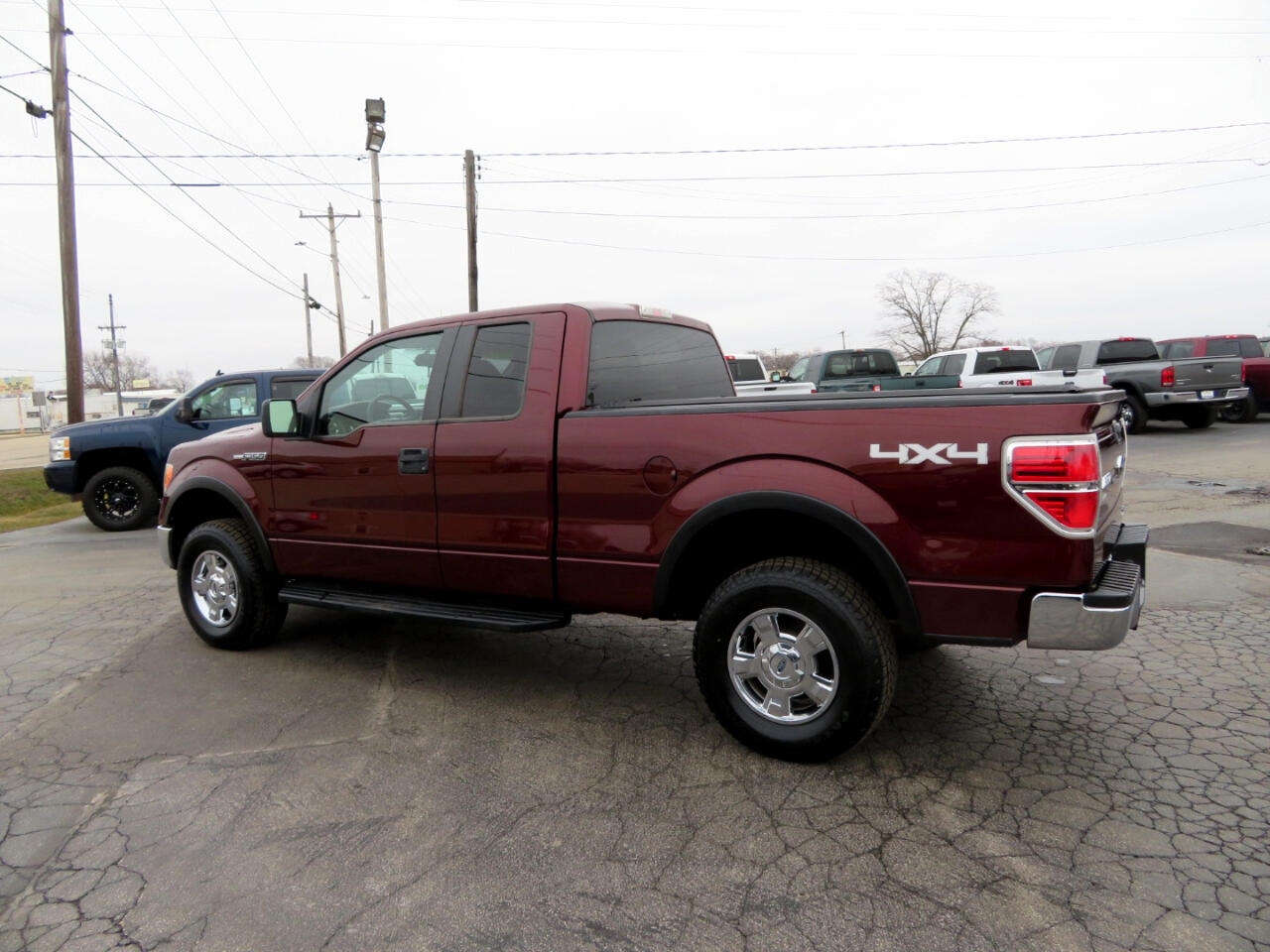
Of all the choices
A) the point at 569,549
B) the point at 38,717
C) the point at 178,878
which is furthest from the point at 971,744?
the point at 38,717

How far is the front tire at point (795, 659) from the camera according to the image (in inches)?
124

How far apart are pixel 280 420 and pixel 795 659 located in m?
3.12

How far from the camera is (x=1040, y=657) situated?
4668 mm

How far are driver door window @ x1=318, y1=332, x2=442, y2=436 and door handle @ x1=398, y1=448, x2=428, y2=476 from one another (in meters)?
0.22

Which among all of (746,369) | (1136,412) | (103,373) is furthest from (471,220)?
(103,373)

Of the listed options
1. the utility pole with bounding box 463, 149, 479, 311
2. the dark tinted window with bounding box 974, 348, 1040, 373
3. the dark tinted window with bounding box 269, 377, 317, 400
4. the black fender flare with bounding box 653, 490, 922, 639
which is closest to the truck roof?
the black fender flare with bounding box 653, 490, 922, 639

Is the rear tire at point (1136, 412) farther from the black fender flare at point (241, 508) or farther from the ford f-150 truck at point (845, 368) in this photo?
the black fender flare at point (241, 508)

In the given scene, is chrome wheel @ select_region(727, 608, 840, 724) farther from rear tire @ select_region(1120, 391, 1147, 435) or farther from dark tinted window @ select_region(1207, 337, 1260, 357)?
dark tinted window @ select_region(1207, 337, 1260, 357)

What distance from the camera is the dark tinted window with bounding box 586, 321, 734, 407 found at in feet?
13.5

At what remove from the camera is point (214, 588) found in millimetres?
5250

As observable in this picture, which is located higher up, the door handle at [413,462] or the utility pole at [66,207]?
the utility pole at [66,207]

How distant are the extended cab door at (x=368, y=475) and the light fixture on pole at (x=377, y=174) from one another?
13.2 meters

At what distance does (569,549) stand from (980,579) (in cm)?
173

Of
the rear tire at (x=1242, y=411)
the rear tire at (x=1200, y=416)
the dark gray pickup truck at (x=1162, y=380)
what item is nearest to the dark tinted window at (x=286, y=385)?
the dark gray pickup truck at (x=1162, y=380)
